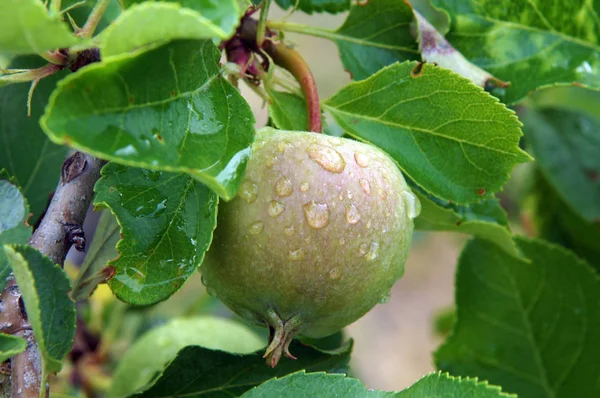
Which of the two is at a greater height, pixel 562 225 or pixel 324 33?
pixel 324 33

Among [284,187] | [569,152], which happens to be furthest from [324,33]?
[569,152]

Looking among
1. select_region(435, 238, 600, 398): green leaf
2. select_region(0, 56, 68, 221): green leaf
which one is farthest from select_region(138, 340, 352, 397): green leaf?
select_region(435, 238, 600, 398): green leaf

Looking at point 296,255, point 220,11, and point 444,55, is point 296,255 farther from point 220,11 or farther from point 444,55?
point 444,55

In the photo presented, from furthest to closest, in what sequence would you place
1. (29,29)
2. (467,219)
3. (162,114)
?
(467,219), (162,114), (29,29)

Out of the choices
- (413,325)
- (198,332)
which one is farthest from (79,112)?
(413,325)

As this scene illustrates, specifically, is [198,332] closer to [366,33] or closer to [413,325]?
[366,33]

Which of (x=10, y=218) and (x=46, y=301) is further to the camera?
(x=10, y=218)
